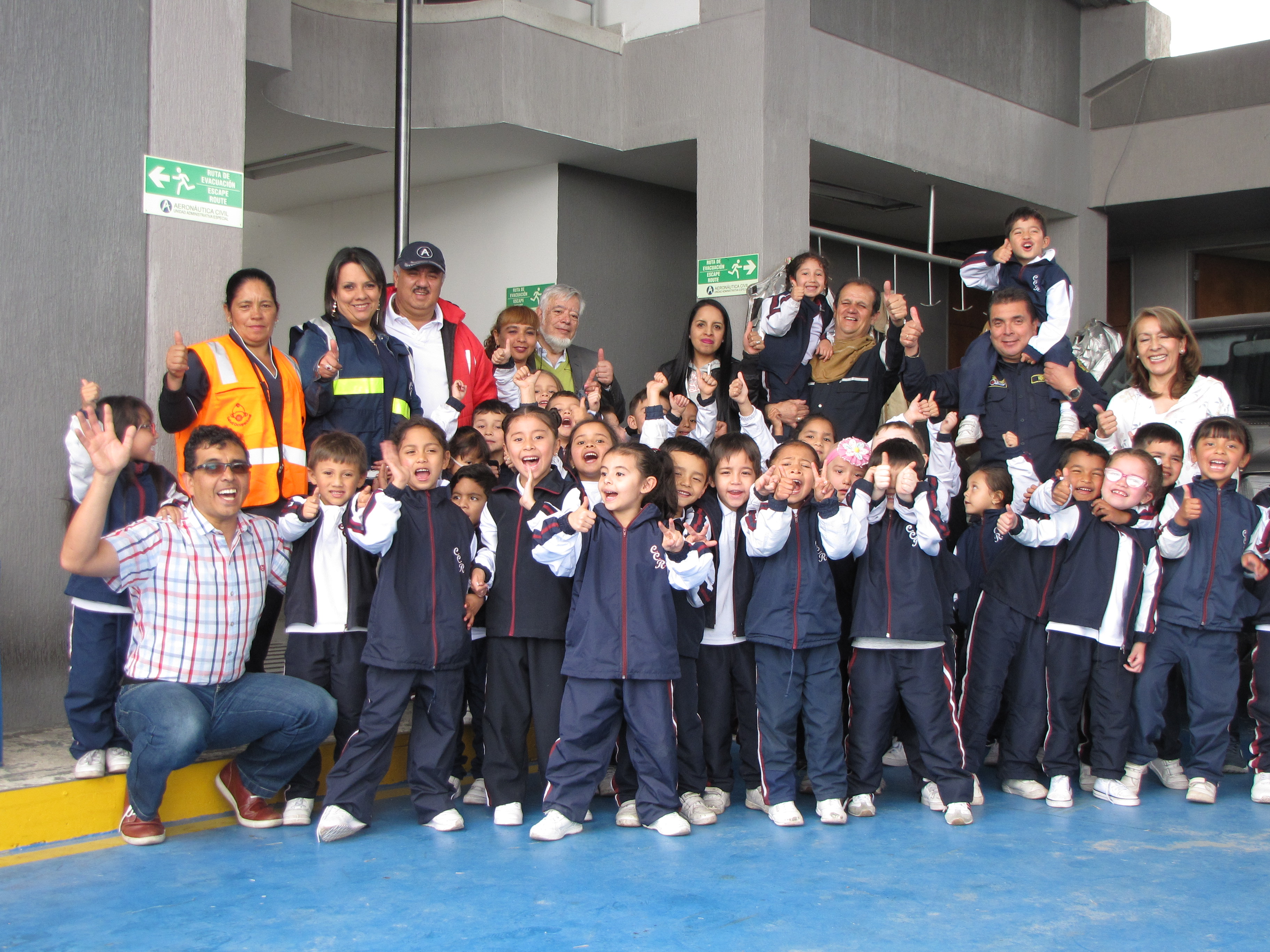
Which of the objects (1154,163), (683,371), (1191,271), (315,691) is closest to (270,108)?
(683,371)

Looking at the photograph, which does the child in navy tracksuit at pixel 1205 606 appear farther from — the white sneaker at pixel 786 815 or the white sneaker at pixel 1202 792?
the white sneaker at pixel 786 815

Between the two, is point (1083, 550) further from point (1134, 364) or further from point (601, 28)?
point (601, 28)

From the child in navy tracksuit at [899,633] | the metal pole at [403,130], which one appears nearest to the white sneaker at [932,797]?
the child in navy tracksuit at [899,633]

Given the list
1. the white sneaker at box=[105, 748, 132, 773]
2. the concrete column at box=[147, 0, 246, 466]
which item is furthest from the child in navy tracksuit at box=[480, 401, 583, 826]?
the concrete column at box=[147, 0, 246, 466]

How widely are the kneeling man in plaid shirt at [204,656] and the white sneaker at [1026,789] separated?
2828mm

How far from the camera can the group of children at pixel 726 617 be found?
4359mm

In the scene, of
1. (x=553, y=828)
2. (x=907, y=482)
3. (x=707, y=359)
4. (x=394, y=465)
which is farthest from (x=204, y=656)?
(x=707, y=359)

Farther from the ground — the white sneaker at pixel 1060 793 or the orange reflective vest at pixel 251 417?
the orange reflective vest at pixel 251 417

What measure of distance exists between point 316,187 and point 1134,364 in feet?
25.1

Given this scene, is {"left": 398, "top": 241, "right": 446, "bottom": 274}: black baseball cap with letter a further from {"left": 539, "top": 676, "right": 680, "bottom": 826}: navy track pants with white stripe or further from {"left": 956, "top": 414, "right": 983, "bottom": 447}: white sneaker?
{"left": 956, "top": 414, "right": 983, "bottom": 447}: white sneaker

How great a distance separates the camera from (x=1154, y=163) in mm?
11703

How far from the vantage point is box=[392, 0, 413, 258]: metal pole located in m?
6.68

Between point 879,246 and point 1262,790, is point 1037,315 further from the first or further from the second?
point 879,246

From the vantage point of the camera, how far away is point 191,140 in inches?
208
